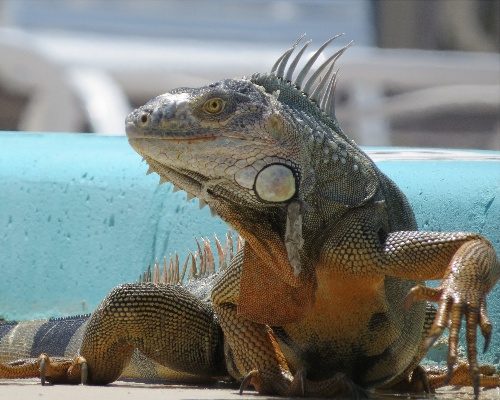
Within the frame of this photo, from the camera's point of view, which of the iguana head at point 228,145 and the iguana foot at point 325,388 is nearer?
the iguana head at point 228,145

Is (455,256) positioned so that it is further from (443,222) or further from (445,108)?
(445,108)

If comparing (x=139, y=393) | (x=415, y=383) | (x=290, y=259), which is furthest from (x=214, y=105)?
(x=415, y=383)

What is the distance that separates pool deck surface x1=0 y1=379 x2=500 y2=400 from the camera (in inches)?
131

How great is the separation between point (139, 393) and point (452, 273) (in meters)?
1.23

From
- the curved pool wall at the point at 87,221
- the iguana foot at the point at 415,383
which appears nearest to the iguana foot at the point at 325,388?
the iguana foot at the point at 415,383

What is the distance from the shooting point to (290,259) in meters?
3.42

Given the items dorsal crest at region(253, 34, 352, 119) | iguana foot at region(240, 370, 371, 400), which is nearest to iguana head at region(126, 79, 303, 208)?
dorsal crest at region(253, 34, 352, 119)

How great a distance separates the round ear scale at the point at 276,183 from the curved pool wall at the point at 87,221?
2.75m

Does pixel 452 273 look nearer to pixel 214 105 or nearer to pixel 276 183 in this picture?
pixel 276 183

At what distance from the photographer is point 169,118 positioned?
3.33 metres

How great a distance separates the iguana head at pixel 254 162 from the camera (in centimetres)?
334

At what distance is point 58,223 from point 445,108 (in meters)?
4.82

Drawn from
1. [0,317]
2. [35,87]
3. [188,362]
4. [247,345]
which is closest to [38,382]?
[188,362]

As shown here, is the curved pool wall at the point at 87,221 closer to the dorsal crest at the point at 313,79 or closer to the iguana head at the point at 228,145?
the dorsal crest at the point at 313,79
